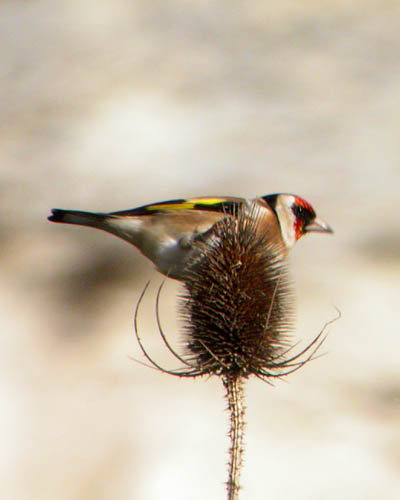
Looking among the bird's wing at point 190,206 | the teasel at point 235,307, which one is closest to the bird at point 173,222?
the bird's wing at point 190,206

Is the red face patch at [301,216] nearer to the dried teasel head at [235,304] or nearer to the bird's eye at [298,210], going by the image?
the bird's eye at [298,210]

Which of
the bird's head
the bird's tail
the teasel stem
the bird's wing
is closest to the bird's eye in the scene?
the bird's head

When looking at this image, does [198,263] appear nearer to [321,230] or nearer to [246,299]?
[246,299]

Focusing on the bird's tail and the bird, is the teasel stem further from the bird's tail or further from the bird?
the bird's tail

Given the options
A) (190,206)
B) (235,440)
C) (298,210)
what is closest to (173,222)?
(190,206)

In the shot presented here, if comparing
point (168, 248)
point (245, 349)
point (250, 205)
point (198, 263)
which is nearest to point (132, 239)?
point (168, 248)

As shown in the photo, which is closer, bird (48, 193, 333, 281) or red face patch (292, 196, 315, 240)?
bird (48, 193, 333, 281)

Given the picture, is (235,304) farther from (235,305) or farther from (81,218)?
(81,218)

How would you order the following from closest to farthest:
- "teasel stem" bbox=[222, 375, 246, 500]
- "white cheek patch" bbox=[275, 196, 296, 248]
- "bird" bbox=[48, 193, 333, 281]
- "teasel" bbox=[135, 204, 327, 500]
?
"teasel stem" bbox=[222, 375, 246, 500], "teasel" bbox=[135, 204, 327, 500], "bird" bbox=[48, 193, 333, 281], "white cheek patch" bbox=[275, 196, 296, 248]

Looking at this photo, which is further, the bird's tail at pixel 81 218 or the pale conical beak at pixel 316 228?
the pale conical beak at pixel 316 228
